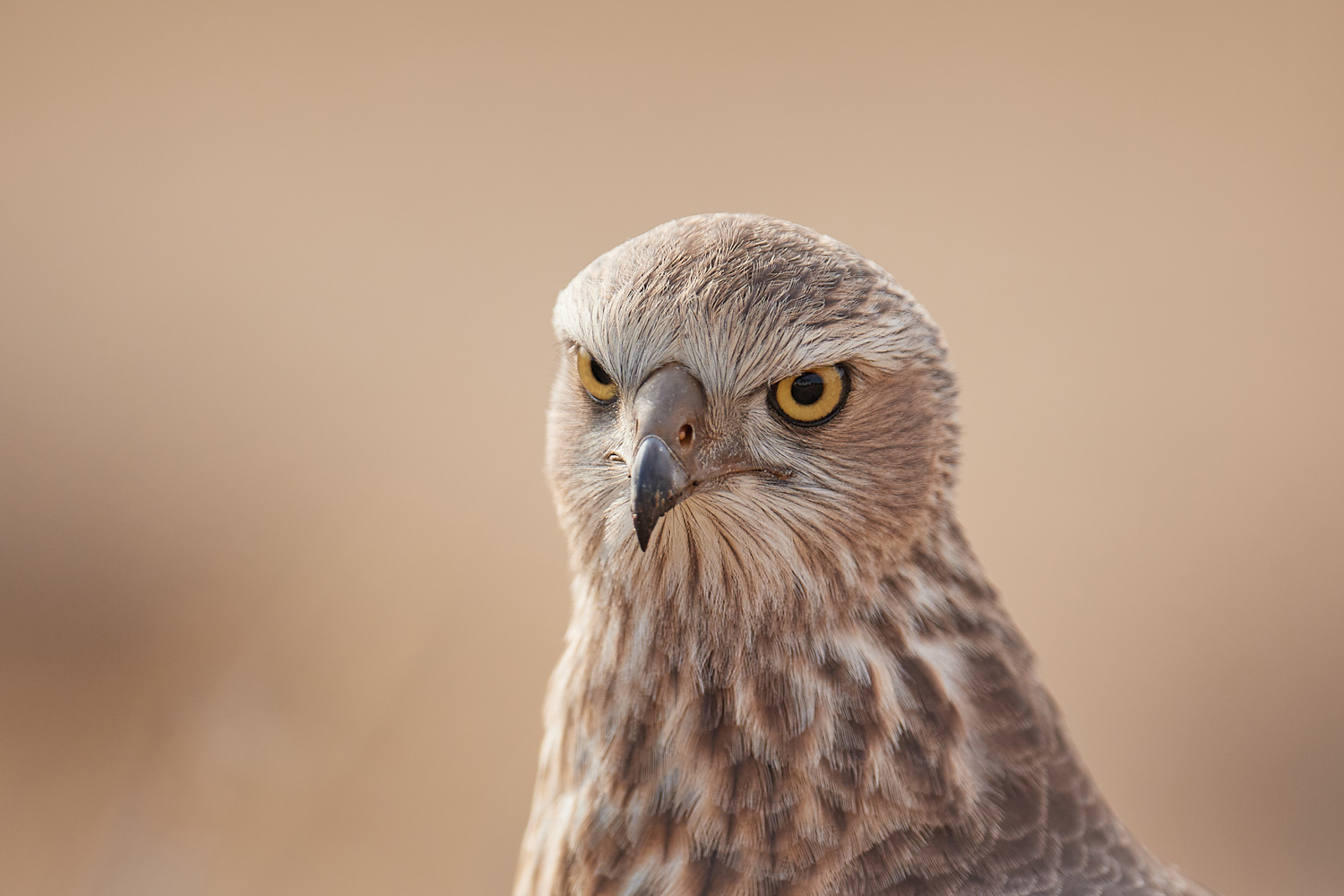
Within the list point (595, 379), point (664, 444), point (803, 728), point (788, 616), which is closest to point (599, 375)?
point (595, 379)

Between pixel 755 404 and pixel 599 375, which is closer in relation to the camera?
pixel 755 404

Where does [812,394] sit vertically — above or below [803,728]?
above

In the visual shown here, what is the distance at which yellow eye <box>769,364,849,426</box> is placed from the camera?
1171 mm

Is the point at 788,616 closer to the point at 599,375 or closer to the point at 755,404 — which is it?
the point at 755,404

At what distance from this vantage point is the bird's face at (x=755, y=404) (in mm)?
1144

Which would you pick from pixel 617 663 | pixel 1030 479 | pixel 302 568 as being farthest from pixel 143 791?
pixel 1030 479

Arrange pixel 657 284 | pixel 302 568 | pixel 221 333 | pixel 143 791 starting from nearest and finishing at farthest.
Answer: pixel 657 284
pixel 143 791
pixel 302 568
pixel 221 333

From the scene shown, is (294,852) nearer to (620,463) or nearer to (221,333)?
(221,333)

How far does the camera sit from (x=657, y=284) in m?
1.18

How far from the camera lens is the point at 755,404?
117 centimetres

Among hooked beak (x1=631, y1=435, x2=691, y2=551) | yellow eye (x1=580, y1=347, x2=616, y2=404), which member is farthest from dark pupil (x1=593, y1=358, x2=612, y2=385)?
hooked beak (x1=631, y1=435, x2=691, y2=551)

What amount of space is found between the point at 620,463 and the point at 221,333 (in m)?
2.75

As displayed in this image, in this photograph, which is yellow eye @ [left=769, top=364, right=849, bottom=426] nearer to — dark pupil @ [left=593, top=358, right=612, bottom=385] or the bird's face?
the bird's face

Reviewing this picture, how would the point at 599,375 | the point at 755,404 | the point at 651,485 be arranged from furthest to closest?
the point at 599,375 → the point at 755,404 → the point at 651,485
